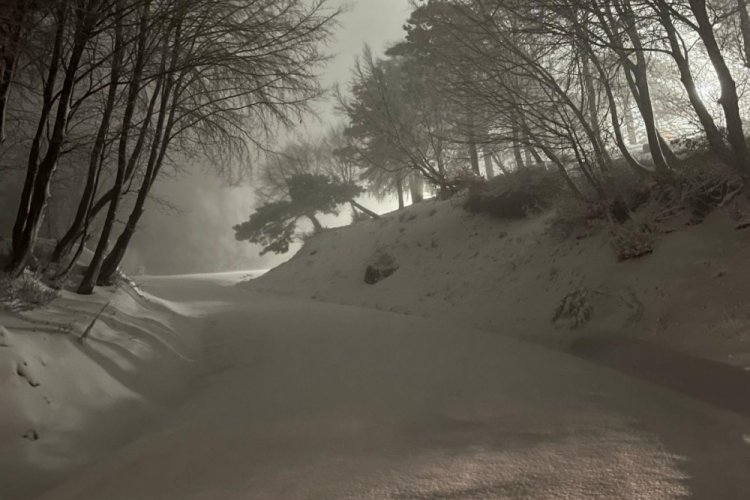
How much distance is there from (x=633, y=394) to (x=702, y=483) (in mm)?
1331

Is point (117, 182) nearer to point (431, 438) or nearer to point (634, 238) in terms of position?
point (431, 438)

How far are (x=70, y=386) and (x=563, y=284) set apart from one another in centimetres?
549

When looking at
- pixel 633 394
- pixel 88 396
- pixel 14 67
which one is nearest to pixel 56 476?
pixel 88 396

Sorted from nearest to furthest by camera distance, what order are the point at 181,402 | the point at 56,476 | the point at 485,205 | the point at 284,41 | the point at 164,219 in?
1. the point at 56,476
2. the point at 181,402
3. the point at 284,41
4. the point at 485,205
5. the point at 164,219

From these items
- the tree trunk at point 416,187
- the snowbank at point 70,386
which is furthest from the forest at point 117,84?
the tree trunk at point 416,187

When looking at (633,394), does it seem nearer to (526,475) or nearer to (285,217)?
(526,475)

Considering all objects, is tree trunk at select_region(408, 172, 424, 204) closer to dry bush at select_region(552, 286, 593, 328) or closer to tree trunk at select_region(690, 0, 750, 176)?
dry bush at select_region(552, 286, 593, 328)

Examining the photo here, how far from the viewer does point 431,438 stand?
2623mm

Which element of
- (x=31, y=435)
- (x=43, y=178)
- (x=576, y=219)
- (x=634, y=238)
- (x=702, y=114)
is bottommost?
(x=31, y=435)

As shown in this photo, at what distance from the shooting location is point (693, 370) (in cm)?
335

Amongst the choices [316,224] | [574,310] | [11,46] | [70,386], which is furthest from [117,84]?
[316,224]

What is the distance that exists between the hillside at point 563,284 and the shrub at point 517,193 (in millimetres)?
A: 284

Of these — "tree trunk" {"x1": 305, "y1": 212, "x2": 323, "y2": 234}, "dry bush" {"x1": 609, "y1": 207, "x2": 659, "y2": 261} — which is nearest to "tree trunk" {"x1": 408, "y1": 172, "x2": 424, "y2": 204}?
"tree trunk" {"x1": 305, "y1": 212, "x2": 323, "y2": 234}

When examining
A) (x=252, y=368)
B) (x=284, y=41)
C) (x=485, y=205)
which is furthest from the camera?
(x=485, y=205)
